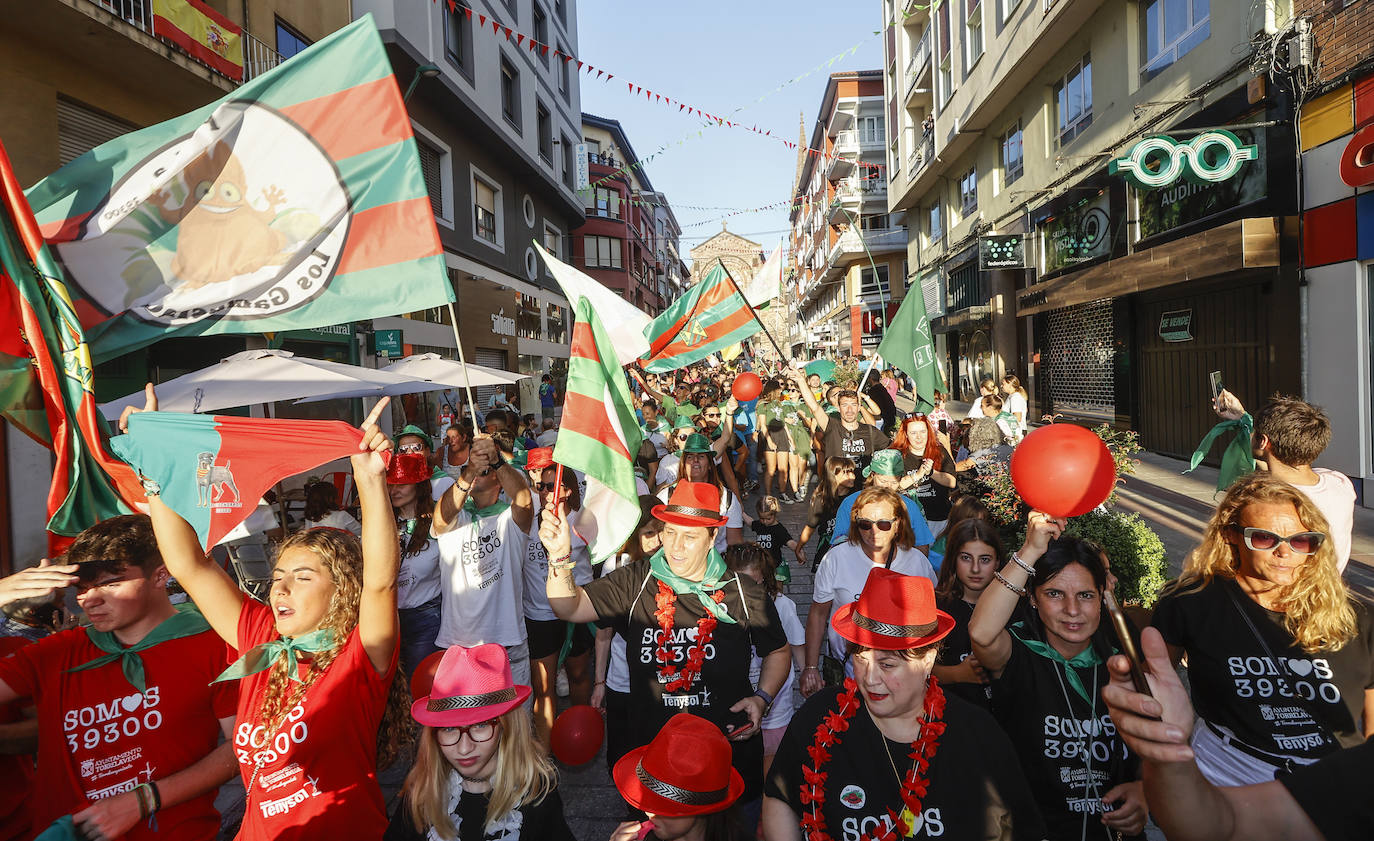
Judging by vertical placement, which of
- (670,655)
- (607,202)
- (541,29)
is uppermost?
(541,29)

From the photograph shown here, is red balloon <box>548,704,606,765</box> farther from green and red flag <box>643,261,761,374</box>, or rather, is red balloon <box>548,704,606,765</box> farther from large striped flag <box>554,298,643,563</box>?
green and red flag <box>643,261,761,374</box>

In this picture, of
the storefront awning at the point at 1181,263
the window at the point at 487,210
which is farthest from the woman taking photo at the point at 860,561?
the window at the point at 487,210

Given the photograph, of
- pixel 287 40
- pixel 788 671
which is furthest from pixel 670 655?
pixel 287 40

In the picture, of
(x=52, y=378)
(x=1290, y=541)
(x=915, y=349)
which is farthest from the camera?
(x=915, y=349)

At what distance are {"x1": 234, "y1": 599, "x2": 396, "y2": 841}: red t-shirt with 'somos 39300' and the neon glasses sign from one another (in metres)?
12.6

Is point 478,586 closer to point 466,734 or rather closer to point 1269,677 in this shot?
point 466,734

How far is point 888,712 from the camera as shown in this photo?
228 centimetres

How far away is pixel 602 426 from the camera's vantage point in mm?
3414

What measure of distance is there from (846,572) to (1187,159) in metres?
10.7

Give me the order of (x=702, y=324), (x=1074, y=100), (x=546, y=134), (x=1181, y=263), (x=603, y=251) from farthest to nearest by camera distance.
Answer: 1. (x=603, y=251)
2. (x=546, y=134)
3. (x=1074, y=100)
4. (x=1181, y=263)
5. (x=702, y=324)

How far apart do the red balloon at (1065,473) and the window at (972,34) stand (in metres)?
21.4

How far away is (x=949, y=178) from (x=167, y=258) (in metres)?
27.0

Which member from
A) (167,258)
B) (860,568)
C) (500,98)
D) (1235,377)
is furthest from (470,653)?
(500,98)

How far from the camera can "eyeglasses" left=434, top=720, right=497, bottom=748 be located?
2.33 m
